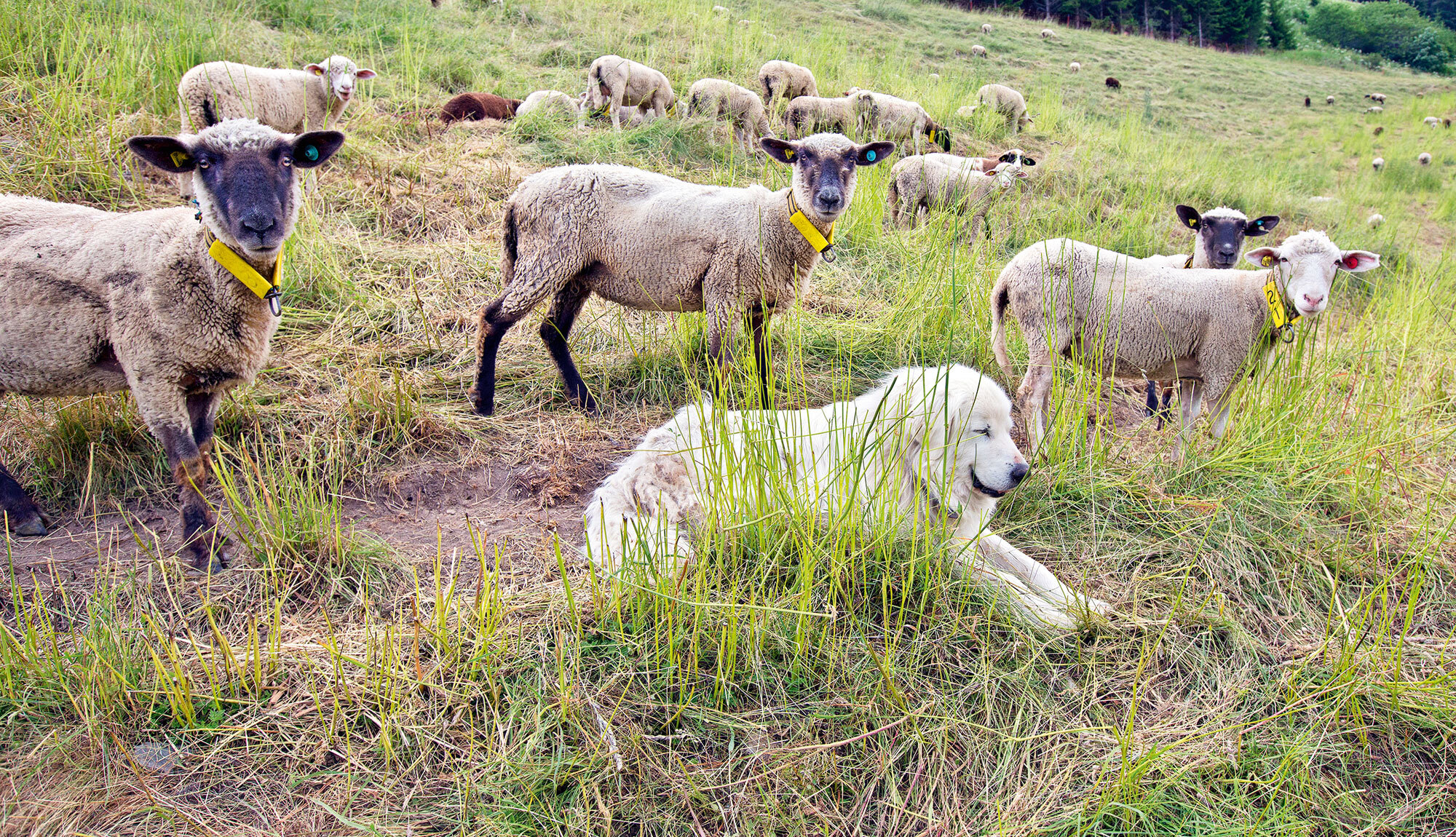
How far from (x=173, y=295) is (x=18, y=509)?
1.19 metres

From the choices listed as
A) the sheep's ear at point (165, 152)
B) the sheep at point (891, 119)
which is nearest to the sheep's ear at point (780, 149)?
the sheep's ear at point (165, 152)

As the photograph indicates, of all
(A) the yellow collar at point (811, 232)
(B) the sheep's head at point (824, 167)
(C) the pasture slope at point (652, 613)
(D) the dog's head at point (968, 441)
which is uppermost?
(B) the sheep's head at point (824, 167)

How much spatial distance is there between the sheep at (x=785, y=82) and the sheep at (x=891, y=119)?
3.18ft

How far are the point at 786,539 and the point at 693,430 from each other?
2.93 feet

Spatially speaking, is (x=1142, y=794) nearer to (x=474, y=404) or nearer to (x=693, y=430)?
(x=693, y=430)

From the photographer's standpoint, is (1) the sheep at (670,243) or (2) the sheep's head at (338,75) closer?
(1) the sheep at (670,243)

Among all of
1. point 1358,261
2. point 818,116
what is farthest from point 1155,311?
point 818,116

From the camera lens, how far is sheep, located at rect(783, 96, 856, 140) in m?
10.3

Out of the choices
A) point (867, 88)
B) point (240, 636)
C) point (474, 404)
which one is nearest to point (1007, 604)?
point (240, 636)

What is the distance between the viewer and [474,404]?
460 centimetres

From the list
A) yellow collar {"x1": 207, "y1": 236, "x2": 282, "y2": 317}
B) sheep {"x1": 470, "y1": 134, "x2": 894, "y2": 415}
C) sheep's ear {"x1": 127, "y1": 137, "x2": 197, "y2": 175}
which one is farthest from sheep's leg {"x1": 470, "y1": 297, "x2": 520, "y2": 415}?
sheep's ear {"x1": 127, "y1": 137, "x2": 197, "y2": 175}

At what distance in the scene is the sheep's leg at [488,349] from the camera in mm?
4562

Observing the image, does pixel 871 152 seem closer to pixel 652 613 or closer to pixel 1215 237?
pixel 1215 237

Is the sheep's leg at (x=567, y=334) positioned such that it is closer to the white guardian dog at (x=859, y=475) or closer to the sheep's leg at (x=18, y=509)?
the white guardian dog at (x=859, y=475)
